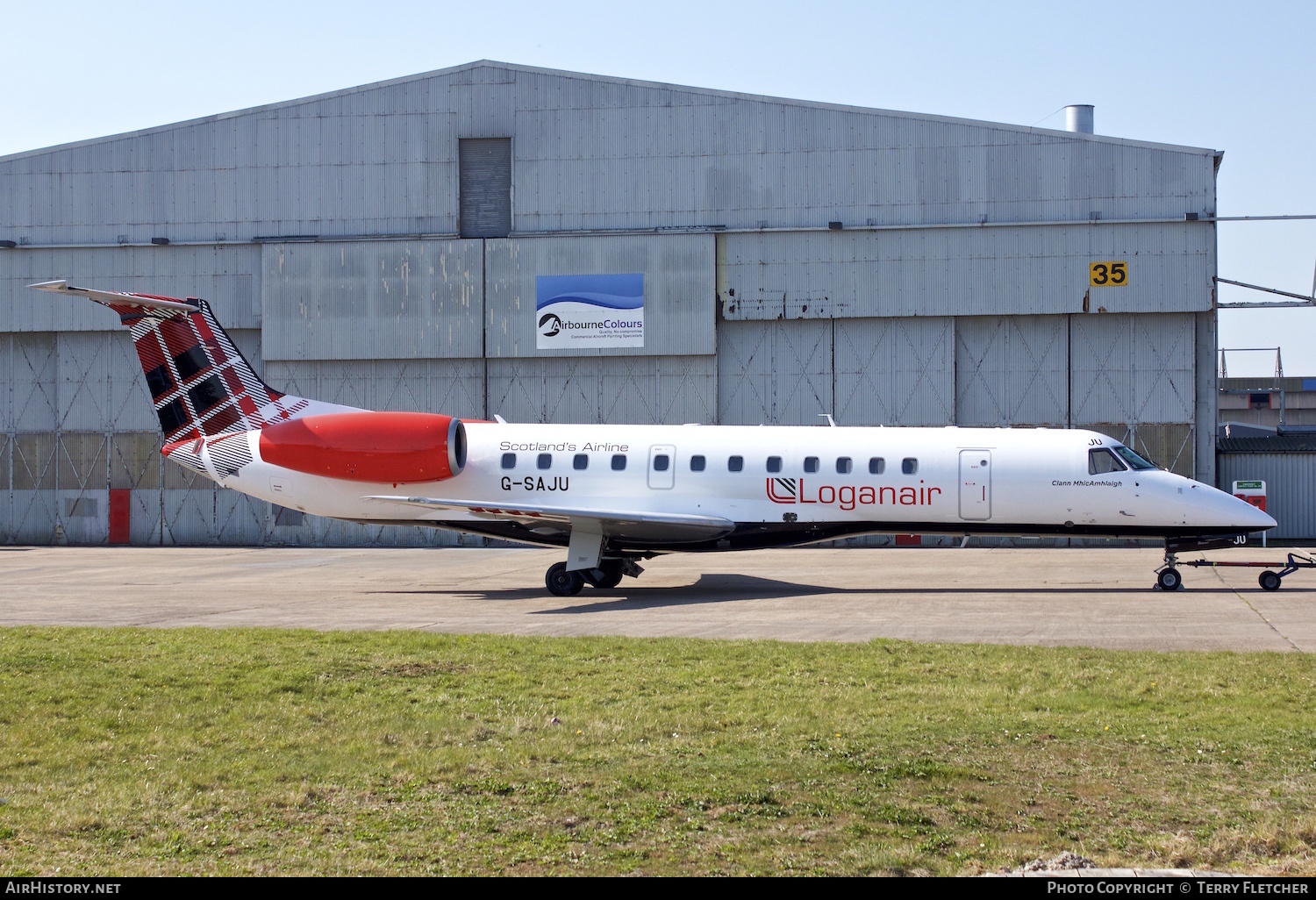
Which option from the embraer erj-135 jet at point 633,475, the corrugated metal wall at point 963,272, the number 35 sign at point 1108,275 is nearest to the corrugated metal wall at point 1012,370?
the corrugated metal wall at point 963,272

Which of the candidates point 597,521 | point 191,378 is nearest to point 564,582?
point 597,521

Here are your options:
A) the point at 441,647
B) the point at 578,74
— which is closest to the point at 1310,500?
the point at 578,74

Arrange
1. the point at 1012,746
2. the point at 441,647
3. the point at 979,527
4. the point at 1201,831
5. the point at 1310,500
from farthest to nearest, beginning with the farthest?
the point at 1310,500
the point at 979,527
the point at 441,647
the point at 1012,746
the point at 1201,831

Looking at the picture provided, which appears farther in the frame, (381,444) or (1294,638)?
(381,444)

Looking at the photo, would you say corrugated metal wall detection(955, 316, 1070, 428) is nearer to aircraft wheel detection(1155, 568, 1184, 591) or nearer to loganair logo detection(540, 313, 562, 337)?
loganair logo detection(540, 313, 562, 337)

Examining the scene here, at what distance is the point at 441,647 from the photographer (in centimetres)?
1339

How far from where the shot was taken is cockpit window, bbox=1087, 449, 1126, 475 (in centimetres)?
2130

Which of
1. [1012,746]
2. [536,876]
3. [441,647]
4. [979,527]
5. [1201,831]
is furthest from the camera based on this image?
[979,527]

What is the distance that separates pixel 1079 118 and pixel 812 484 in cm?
2305

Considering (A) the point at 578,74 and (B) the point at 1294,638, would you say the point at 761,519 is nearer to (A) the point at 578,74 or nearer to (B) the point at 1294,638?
(B) the point at 1294,638

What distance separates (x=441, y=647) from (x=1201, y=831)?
346 inches

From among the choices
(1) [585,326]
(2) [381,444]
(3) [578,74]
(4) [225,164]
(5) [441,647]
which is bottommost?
(5) [441,647]

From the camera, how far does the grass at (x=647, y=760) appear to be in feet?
21.6

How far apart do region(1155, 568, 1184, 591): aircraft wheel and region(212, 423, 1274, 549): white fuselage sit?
0.73 metres
